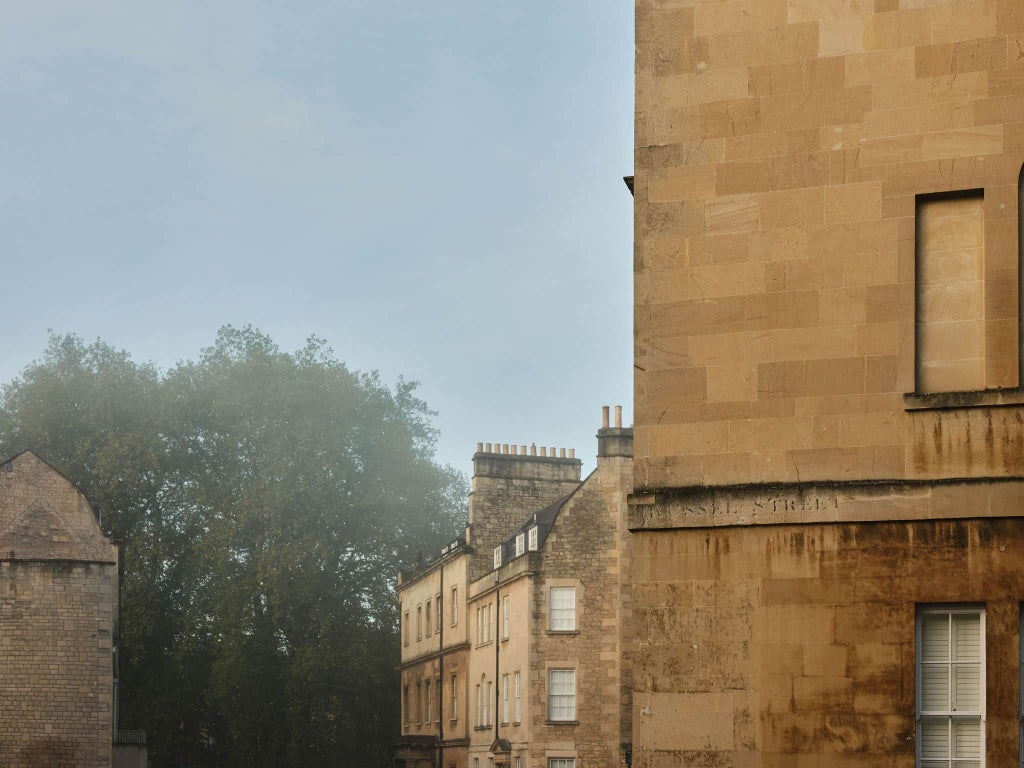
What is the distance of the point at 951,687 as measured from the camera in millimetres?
11352

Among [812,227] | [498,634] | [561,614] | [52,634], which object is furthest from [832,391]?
[498,634]

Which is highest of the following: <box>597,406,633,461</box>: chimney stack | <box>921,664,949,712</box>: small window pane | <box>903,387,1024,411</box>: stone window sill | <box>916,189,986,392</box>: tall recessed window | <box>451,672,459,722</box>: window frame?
<box>597,406,633,461</box>: chimney stack

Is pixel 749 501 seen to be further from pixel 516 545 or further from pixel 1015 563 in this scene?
pixel 516 545

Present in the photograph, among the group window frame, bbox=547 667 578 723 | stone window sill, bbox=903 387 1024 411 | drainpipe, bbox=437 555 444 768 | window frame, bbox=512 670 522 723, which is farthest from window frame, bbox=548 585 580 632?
stone window sill, bbox=903 387 1024 411

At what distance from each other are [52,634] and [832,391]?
110 feet

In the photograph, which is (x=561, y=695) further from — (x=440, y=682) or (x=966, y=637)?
(x=966, y=637)

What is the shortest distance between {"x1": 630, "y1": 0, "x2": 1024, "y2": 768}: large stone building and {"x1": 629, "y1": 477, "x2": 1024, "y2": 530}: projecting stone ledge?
0.02 metres

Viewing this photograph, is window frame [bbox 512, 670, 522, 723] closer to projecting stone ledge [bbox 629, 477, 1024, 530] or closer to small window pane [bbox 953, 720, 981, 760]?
projecting stone ledge [bbox 629, 477, 1024, 530]

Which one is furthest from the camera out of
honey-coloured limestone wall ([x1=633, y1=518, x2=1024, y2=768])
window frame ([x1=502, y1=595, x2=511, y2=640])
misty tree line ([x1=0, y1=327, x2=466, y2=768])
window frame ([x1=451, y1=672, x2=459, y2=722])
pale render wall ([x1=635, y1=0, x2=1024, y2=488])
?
misty tree line ([x1=0, y1=327, x2=466, y2=768])

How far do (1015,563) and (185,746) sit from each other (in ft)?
182

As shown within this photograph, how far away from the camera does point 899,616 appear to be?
1143cm

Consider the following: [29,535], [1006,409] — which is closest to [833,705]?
[1006,409]

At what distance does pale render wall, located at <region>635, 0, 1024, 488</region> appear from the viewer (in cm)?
1170

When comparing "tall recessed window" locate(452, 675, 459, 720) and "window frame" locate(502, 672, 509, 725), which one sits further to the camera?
"tall recessed window" locate(452, 675, 459, 720)
